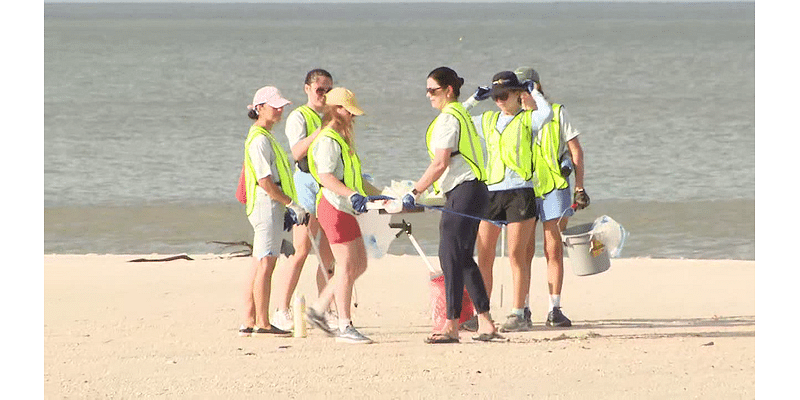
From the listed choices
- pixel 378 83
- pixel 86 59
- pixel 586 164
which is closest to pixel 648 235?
pixel 586 164

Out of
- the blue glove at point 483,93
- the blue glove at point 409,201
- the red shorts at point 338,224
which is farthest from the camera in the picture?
the blue glove at point 483,93

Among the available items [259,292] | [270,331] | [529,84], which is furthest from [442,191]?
[270,331]

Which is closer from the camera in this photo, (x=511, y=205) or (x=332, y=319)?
(x=511, y=205)

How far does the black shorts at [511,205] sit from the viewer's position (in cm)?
1018

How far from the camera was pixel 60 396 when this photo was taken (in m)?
8.62

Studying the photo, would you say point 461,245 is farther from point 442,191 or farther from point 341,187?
point 341,187

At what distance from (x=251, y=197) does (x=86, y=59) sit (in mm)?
52753

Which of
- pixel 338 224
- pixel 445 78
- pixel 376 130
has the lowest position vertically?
pixel 338 224

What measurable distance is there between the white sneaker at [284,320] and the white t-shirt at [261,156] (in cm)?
103

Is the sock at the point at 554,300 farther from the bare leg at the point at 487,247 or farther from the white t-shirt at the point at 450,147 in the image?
the white t-shirt at the point at 450,147

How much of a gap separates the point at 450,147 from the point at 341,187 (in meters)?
0.65

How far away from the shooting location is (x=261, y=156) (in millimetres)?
9750

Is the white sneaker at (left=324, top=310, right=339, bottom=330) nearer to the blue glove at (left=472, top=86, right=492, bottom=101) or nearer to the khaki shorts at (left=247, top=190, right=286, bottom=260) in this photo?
the khaki shorts at (left=247, top=190, right=286, bottom=260)

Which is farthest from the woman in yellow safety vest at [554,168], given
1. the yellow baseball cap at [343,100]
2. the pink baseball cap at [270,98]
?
the pink baseball cap at [270,98]
